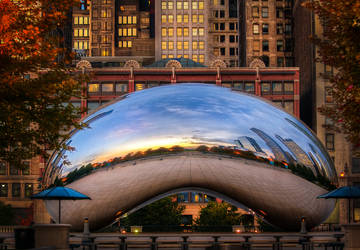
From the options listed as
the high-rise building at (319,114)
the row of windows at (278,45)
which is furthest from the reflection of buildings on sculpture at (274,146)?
the row of windows at (278,45)

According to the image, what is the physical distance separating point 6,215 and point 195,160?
6720cm

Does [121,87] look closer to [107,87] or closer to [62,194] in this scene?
[107,87]

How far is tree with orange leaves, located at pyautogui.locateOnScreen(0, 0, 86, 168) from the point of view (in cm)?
1742

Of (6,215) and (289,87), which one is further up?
(289,87)

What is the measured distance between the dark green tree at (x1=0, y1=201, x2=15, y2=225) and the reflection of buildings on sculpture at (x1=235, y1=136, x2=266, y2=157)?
66.8 meters

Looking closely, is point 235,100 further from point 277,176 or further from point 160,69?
point 160,69

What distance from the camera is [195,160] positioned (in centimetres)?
1895

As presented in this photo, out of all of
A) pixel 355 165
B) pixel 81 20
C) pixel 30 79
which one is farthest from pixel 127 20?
pixel 30 79

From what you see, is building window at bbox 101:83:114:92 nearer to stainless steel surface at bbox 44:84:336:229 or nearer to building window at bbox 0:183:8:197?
building window at bbox 0:183:8:197

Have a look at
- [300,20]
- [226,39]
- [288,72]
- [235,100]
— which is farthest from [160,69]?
[235,100]

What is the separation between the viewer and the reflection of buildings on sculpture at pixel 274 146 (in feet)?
62.6

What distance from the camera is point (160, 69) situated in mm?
93438

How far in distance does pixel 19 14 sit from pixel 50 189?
5.54 m

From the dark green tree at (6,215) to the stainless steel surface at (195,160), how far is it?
63.9 metres
